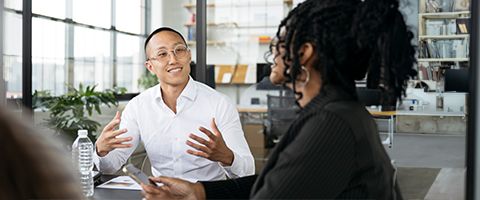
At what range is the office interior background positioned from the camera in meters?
2.60

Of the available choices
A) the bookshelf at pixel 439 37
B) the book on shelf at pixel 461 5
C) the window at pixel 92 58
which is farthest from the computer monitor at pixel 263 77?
the window at pixel 92 58

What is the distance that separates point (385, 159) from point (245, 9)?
153 inches

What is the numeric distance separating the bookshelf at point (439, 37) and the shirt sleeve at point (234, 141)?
795 millimetres

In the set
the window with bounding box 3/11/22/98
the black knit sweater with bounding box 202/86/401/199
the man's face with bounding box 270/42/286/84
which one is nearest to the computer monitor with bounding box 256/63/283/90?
the window with bounding box 3/11/22/98

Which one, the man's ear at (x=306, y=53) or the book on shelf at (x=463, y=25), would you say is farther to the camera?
the book on shelf at (x=463, y=25)

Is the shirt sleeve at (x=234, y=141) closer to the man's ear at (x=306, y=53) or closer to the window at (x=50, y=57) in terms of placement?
the man's ear at (x=306, y=53)

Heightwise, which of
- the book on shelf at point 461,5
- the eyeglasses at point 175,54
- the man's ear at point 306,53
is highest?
the book on shelf at point 461,5

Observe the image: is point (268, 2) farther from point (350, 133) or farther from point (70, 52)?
point (350, 133)

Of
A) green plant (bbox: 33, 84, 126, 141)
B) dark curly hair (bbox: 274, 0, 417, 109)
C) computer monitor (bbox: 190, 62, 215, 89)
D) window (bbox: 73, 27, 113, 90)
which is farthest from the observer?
window (bbox: 73, 27, 113, 90)

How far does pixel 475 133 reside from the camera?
8.16 feet

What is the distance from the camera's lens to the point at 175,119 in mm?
2604

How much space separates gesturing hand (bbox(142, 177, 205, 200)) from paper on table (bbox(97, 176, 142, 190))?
0.22m

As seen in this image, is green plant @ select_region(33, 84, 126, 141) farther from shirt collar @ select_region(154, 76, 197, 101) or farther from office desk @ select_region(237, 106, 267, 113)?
shirt collar @ select_region(154, 76, 197, 101)

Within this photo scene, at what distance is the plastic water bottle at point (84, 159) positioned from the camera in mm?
2021
